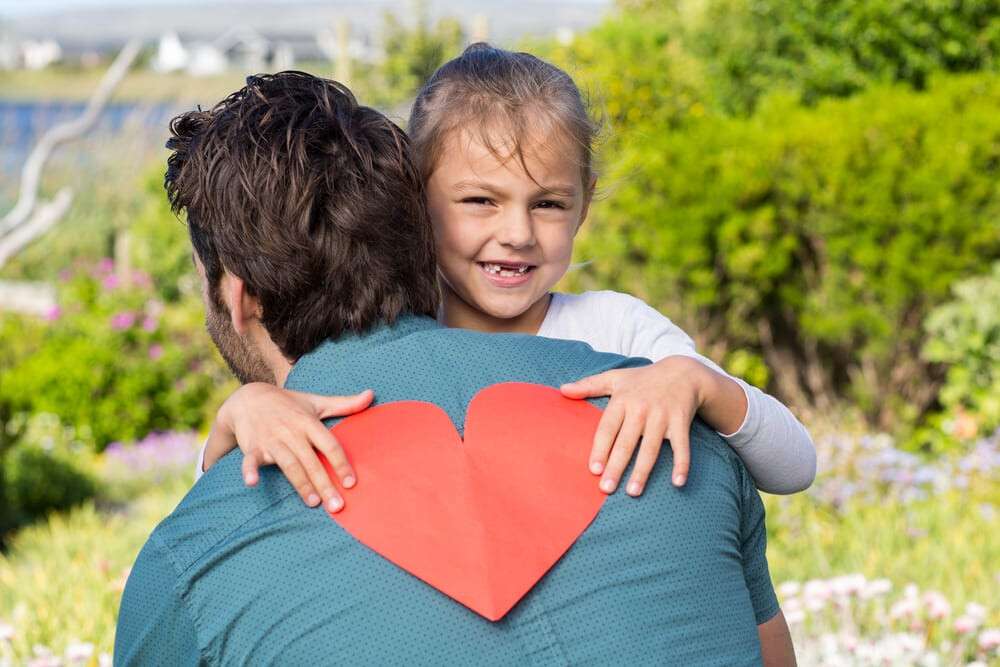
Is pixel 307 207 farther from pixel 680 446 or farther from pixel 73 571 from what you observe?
pixel 73 571

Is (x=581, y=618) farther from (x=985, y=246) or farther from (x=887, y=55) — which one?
(x=887, y=55)

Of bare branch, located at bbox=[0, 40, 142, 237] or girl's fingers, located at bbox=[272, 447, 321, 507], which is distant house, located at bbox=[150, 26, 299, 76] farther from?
girl's fingers, located at bbox=[272, 447, 321, 507]

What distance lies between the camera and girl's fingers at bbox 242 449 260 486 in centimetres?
135

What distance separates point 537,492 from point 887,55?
8.21m

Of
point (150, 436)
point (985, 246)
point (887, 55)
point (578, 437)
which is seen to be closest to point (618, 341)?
point (578, 437)

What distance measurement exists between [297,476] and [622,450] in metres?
0.38

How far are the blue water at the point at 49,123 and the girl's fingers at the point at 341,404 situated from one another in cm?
908

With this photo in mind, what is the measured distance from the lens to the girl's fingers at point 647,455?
1396 mm

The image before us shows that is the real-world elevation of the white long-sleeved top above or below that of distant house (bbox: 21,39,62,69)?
above

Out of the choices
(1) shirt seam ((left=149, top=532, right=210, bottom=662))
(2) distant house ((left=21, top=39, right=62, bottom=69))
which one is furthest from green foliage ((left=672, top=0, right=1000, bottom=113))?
(2) distant house ((left=21, top=39, right=62, bottom=69))

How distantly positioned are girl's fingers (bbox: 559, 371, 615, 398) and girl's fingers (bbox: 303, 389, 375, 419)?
239 mm

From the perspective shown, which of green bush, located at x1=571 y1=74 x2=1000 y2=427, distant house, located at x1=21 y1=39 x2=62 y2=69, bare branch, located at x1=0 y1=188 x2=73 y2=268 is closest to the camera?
green bush, located at x1=571 y1=74 x2=1000 y2=427

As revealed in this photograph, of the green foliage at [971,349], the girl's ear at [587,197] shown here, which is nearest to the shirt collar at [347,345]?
the girl's ear at [587,197]

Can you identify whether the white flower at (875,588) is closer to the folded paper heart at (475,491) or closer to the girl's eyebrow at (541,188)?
the girl's eyebrow at (541,188)
